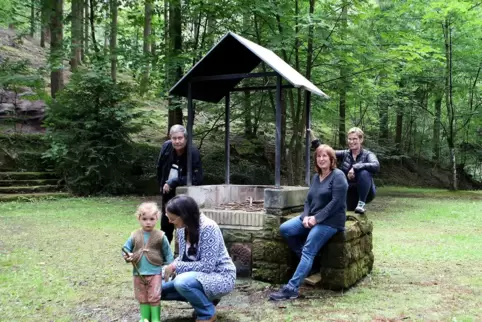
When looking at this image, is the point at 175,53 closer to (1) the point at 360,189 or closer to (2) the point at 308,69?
(2) the point at 308,69

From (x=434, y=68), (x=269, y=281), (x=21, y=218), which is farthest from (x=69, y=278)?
(x=434, y=68)

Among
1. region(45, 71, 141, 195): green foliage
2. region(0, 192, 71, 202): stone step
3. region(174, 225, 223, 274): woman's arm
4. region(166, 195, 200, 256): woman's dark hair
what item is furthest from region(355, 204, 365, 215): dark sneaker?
region(0, 192, 71, 202): stone step

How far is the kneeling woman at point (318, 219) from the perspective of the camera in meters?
4.35

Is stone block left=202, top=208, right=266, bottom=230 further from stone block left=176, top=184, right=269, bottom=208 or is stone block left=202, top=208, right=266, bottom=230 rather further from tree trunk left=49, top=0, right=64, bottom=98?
tree trunk left=49, top=0, right=64, bottom=98

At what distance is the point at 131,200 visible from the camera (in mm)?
13047

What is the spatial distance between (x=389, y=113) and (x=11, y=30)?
2190cm

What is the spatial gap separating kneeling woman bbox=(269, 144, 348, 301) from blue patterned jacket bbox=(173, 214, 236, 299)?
940 mm

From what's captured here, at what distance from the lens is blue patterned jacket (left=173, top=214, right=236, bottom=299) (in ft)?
11.4

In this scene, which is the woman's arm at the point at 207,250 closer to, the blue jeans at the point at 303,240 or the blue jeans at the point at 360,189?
the blue jeans at the point at 303,240

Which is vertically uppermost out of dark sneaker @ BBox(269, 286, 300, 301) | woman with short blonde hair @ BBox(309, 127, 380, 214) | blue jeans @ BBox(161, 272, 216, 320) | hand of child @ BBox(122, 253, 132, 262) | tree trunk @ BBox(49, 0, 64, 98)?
tree trunk @ BBox(49, 0, 64, 98)

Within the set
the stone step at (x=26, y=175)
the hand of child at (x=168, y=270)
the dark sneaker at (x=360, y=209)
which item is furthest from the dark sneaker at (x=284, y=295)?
the stone step at (x=26, y=175)

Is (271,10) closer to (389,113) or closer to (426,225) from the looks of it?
(426,225)

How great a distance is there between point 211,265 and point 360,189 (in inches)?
99.2

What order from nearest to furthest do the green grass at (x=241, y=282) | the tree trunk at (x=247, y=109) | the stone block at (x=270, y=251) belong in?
the green grass at (x=241, y=282), the stone block at (x=270, y=251), the tree trunk at (x=247, y=109)
